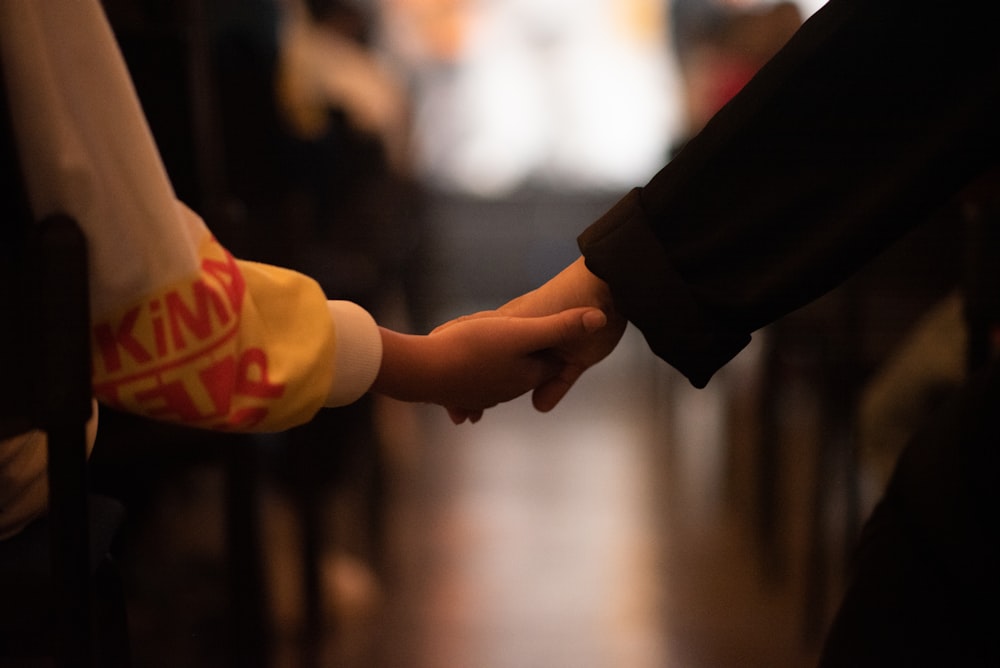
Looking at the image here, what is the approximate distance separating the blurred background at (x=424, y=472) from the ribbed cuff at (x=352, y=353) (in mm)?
575

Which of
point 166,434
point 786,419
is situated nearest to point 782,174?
point 166,434

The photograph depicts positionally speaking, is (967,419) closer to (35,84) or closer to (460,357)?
(460,357)

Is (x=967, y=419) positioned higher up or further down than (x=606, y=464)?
higher up

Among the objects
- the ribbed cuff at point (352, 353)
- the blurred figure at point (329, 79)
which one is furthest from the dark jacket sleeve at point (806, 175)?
the blurred figure at point (329, 79)

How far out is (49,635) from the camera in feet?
1.96

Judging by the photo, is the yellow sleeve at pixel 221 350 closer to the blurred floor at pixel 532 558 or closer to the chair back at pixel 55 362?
the chair back at pixel 55 362

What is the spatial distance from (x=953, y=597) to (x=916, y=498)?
68mm

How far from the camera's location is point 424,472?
238cm

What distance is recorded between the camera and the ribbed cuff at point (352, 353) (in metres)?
0.60

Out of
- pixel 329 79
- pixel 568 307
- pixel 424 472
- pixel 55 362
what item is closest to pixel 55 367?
pixel 55 362

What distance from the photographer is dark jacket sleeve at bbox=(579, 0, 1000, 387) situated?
0.61 metres

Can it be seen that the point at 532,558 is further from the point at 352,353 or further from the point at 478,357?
the point at 352,353

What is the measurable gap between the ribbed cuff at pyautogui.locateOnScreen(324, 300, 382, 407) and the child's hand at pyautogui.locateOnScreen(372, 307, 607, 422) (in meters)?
0.05

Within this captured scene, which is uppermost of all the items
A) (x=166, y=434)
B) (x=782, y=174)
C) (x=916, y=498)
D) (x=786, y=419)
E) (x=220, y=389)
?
(x=782, y=174)
